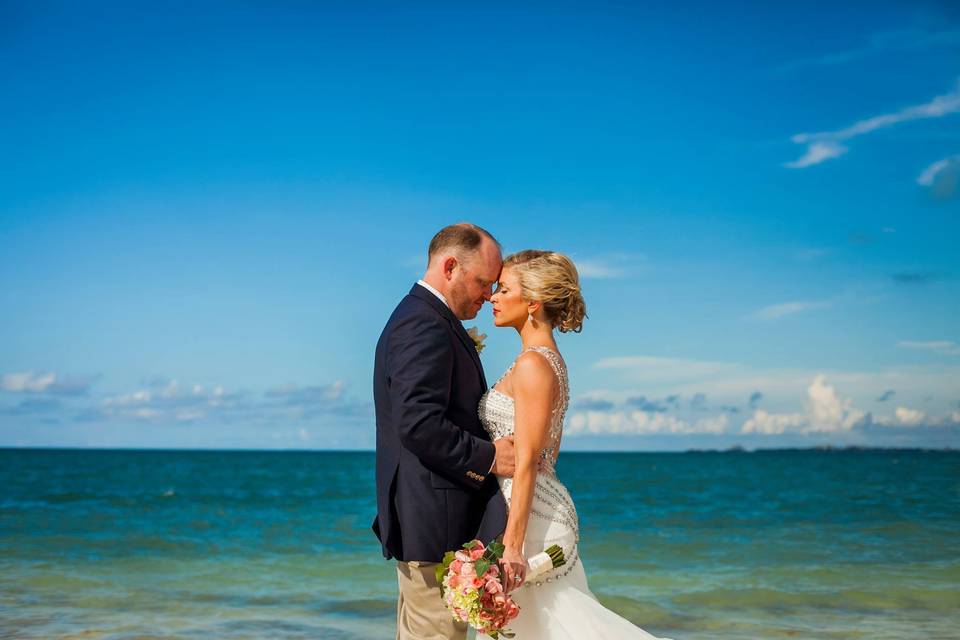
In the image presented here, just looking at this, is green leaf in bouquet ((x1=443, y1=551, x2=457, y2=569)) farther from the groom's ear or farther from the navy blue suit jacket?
the groom's ear

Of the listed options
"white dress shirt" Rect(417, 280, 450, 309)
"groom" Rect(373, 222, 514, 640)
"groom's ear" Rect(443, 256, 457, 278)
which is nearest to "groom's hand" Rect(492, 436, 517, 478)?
"groom" Rect(373, 222, 514, 640)

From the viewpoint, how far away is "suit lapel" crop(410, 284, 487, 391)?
388 centimetres

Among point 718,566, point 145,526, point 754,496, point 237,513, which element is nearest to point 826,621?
point 718,566

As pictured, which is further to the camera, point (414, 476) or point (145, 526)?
point (145, 526)

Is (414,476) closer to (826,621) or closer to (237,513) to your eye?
(826,621)

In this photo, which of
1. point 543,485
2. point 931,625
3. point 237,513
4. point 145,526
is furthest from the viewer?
point 237,513

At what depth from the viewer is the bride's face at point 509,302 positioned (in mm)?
3941

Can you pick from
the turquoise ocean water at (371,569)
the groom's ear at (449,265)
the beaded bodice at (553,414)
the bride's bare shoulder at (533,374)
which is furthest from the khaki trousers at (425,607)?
the turquoise ocean water at (371,569)

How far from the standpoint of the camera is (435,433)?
3627 millimetres

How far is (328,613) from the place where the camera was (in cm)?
991

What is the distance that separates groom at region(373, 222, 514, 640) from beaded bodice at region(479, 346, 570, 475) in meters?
0.06

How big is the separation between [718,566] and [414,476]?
39.0 feet

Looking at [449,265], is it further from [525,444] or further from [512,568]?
[512,568]

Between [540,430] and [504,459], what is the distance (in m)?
0.20
